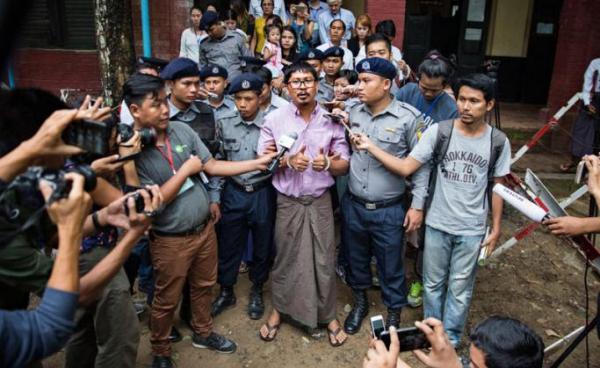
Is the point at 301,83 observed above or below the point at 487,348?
above

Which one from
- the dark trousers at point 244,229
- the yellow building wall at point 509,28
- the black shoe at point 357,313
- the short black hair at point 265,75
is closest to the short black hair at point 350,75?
the short black hair at point 265,75

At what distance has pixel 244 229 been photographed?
4273 mm

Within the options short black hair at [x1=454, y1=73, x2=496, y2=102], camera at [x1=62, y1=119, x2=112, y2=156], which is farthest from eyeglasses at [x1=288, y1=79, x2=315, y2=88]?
camera at [x1=62, y1=119, x2=112, y2=156]

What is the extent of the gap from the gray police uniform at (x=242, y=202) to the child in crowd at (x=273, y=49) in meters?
2.90

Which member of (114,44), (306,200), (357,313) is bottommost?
(357,313)

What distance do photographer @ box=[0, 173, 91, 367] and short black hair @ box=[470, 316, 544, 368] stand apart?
1.69m

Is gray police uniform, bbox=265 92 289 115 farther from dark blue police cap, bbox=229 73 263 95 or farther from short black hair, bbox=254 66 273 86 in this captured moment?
dark blue police cap, bbox=229 73 263 95

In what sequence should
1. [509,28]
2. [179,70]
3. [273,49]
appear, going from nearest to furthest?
[179,70] → [273,49] → [509,28]

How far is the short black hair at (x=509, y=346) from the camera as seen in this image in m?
2.14

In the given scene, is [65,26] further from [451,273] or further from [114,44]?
[451,273]

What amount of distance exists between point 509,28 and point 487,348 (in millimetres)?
9908

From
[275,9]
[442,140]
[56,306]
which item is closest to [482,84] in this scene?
[442,140]

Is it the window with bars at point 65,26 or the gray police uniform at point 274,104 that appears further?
the window with bars at point 65,26

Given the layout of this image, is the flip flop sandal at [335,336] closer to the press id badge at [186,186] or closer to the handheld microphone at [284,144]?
the handheld microphone at [284,144]
